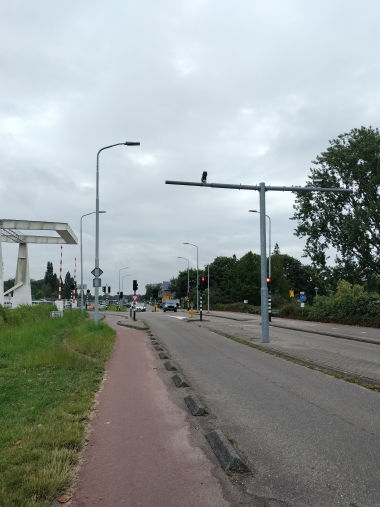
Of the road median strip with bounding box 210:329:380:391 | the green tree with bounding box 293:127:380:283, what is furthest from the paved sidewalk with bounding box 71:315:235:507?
the green tree with bounding box 293:127:380:283

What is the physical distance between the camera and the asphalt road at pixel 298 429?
12.6 feet

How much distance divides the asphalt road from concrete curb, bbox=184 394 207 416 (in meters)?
0.17

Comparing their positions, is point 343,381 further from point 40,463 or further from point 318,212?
point 318,212

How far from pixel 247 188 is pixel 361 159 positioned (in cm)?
2163

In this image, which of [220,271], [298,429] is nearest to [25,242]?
[298,429]

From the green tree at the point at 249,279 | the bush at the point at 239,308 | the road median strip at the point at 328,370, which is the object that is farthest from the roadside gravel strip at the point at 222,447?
the green tree at the point at 249,279

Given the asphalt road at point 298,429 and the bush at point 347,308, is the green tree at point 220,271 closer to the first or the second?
the bush at point 347,308

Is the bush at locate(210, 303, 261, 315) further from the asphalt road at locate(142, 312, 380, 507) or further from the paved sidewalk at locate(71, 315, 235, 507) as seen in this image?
the paved sidewalk at locate(71, 315, 235, 507)

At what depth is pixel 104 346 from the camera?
555 inches

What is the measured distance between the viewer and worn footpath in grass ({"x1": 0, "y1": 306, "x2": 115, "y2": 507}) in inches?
149

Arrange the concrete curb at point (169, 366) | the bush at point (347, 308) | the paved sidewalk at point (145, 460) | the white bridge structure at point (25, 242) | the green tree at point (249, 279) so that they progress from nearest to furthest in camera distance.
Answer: the paved sidewalk at point (145, 460), the concrete curb at point (169, 366), the bush at point (347, 308), the white bridge structure at point (25, 242), the green tree at point (249, 279)

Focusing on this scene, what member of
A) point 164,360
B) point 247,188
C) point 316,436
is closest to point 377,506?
point 316,436

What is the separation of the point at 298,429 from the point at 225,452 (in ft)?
4.57

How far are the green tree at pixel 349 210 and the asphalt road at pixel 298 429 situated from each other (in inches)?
1022
